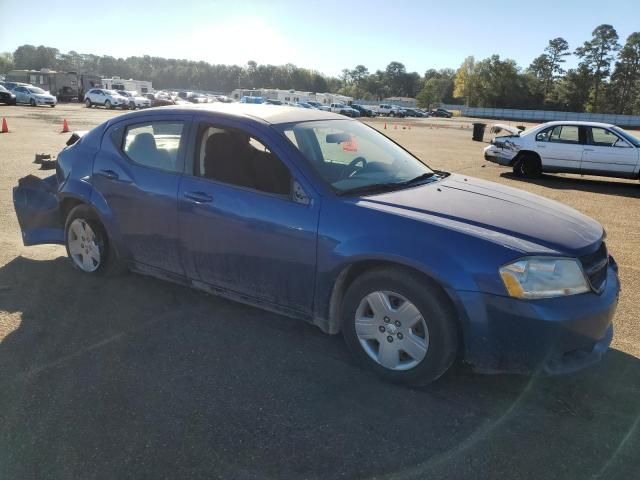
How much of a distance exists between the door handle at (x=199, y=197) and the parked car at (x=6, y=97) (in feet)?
131

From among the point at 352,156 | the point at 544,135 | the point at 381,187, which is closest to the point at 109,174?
the point at 352,156

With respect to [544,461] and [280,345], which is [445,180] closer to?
[280,345]

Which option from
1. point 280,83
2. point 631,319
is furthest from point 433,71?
point 631,319

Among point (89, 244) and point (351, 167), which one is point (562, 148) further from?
point (89, 244)

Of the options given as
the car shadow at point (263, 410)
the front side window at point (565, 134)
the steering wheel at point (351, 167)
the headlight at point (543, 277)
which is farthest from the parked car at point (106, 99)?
the headlight at point (543, 277)

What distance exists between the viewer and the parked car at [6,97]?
36.6 m

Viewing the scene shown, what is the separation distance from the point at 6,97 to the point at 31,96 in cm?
158

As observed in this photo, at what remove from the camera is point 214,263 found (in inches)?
147

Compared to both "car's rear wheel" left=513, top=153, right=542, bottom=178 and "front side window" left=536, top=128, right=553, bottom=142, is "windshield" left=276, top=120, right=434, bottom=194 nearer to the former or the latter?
"car's rear wheel" left=513, top=153, right=542, bottom=178

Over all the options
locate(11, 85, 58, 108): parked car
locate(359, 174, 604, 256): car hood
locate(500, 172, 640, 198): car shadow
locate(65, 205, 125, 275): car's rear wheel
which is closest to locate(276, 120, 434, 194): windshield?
locate(359, 174, 604, 256): car hood

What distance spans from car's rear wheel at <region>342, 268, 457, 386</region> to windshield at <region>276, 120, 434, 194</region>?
719mm

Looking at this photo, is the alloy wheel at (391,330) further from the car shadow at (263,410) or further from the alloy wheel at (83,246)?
the alloy wheel at (83,246)

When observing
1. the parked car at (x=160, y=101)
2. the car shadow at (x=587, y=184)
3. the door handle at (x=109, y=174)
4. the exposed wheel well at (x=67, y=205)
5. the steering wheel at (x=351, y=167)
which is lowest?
the car shadow at (x=587, y=184)

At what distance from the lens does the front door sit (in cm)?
333
